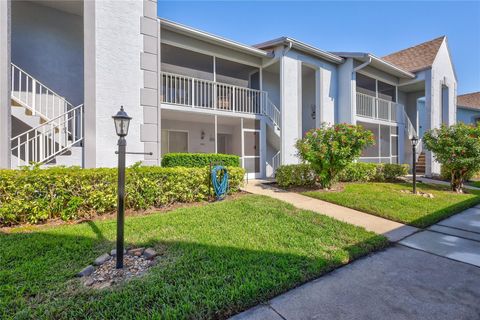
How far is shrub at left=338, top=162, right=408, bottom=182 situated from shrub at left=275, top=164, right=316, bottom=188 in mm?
1586

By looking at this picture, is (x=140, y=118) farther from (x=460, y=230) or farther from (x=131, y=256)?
(x=460, y=230)

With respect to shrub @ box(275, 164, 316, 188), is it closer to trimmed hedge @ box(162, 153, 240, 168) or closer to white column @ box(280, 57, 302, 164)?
white column @ box(280, 57, 302, 164)

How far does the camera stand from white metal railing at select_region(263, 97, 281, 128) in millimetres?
10930

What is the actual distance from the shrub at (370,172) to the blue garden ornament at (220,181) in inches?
195

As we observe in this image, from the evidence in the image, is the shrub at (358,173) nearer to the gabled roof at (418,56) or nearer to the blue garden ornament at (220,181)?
the blue garden ornament at (220,181)

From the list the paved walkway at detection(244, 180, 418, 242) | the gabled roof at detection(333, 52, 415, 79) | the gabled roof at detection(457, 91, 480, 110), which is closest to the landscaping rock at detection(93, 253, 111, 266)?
the paved walkway at detection(244, 180, 418, 242)

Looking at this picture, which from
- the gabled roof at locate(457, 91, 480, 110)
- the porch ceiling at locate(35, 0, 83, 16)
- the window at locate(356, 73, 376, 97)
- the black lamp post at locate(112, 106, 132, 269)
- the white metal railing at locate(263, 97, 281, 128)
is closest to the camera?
the black lamp post at locate(112, 106, 132, 269)

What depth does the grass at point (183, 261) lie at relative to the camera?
2266mm

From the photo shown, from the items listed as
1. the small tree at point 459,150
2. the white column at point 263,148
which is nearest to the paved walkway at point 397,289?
the small tree at point 459,150

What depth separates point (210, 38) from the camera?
8.81 metres

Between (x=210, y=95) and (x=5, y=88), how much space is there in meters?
6.18

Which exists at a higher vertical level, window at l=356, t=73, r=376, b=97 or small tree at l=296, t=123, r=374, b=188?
window at l=356, t=73, r=376, b=97

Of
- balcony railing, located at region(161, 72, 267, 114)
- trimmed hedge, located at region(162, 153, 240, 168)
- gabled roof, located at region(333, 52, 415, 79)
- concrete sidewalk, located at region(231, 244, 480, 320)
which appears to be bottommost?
concrete sidewalk, located at region(231, 244, 480, 320)

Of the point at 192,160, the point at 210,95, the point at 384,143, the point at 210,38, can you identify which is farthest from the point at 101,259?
the point at 384,143
